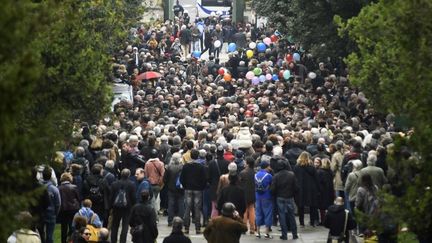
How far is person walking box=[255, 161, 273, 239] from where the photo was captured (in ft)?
88.3

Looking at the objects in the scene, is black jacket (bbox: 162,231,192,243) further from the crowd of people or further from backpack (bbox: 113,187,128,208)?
backpack (bbox: 113,187,128,208)

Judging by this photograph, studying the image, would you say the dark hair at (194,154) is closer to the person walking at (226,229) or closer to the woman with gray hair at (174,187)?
the woman with gray hair at (174,187)

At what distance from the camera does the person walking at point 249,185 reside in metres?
27.0

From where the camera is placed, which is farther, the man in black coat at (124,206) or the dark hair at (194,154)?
the dark hair at (194,154)

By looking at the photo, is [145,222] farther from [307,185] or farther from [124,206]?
[307,185]

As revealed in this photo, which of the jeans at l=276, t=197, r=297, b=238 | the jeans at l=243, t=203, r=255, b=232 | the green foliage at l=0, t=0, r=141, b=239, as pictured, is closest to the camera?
the green foliage at l=0, t=0, r=141, b=239

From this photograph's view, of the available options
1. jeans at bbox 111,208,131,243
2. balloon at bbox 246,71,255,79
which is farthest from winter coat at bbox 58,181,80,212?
balloon at bbox 246,71,255,79

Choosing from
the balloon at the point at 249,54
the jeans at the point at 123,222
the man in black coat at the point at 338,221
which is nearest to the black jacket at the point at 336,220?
the man in black coat at the point at 338,221

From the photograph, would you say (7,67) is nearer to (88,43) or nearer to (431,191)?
(431,191)

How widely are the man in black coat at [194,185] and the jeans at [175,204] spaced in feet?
1.29

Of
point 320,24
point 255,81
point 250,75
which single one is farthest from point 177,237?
point 250,75

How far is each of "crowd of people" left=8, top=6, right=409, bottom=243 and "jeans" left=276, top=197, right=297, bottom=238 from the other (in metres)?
0.02

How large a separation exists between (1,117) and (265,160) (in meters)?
14.3

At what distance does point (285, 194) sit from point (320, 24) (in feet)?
50.7
